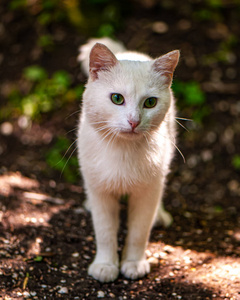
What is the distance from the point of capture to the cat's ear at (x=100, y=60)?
2.27 metres

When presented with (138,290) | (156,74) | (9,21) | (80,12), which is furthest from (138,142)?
(9,21)

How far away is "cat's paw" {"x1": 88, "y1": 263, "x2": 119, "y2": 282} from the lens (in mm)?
2553

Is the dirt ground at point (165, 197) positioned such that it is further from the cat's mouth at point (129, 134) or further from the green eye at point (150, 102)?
the green eye at point (150, 102)

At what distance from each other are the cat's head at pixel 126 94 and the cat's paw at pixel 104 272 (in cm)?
86

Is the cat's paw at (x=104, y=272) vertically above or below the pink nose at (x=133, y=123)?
below

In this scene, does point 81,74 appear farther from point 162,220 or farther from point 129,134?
point 129,134

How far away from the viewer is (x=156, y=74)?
2344 mm

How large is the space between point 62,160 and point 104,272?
184cm

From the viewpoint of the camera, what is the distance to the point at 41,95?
4578 mm

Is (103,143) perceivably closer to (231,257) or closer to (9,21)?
(231,257)

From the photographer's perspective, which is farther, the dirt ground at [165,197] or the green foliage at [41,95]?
the green foliage at [41,95]

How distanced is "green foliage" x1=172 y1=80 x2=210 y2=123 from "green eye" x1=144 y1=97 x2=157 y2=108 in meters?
2.18

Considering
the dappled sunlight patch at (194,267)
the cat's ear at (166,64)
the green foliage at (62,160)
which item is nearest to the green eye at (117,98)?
the cat's ear at (166,64)

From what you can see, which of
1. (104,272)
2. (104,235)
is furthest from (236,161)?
(104,272)
